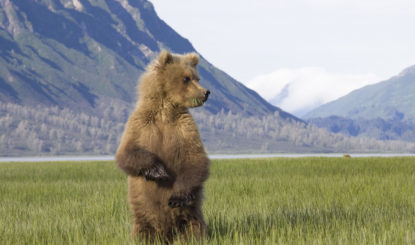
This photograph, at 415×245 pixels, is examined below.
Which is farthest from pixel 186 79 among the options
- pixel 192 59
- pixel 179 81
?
pixel 192 59

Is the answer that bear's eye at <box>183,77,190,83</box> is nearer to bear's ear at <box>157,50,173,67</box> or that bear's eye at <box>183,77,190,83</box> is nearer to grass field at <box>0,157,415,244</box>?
bear's ear at <box>157,50,173,67</box>

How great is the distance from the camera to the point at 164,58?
549 centimetres

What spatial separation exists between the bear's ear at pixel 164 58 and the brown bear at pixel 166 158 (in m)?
0.01

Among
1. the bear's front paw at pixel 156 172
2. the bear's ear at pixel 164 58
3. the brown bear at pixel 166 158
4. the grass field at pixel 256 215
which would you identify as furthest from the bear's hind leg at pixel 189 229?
the bear's ear at pixel 164 58

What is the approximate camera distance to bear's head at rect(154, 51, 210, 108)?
5195 millimetres

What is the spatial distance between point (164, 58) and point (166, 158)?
116cm

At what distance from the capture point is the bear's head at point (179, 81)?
520cm

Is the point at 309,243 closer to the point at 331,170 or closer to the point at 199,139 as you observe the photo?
the point at 199,139

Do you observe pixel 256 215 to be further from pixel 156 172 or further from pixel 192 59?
pixel 156 172

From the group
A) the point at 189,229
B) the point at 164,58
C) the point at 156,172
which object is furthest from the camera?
the point at 164,58

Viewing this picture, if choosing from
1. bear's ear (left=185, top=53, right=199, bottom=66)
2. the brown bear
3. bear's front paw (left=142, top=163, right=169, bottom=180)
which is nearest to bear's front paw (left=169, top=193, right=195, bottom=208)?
the brown bear

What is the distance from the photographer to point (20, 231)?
7.02 metres

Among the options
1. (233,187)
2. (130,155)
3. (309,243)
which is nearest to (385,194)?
(233,187)

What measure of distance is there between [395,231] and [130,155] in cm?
345
